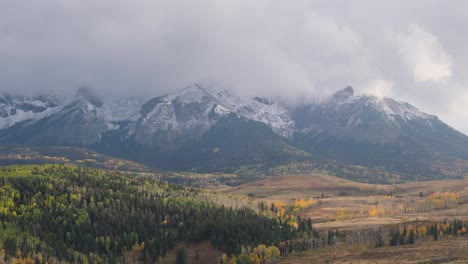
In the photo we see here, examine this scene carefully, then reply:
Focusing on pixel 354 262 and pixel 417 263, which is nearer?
pixel 417 263

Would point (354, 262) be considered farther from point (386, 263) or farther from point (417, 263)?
point (417, 263)

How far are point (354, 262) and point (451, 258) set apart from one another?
3527cm

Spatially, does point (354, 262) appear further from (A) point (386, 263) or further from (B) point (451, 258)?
(B) point (451, 258)

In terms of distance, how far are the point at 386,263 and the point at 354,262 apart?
1330 centimetres

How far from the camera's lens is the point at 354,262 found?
198m

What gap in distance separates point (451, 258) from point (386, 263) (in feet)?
73.3

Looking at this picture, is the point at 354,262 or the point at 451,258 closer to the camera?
the point at 451,258

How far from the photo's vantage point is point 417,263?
179375mm

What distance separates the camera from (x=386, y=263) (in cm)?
18938

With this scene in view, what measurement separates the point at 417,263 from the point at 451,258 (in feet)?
39.5

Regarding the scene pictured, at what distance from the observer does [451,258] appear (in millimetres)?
179750

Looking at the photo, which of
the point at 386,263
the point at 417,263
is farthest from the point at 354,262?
the point at 417,263

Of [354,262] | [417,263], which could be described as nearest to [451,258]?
[417,263]
